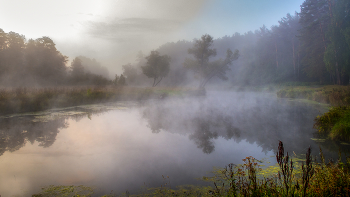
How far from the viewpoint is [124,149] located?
246 inches

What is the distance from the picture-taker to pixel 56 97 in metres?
14.5

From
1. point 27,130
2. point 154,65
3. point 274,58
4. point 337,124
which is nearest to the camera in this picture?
point 337,124

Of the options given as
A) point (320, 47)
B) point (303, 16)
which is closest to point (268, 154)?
point (320, 47)

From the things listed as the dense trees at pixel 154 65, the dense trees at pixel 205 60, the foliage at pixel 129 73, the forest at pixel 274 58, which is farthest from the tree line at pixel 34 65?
the foliage at pixel 129 73

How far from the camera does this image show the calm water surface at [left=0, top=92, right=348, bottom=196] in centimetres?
423

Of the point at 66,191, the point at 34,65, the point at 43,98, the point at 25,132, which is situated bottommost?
the point at 66,191

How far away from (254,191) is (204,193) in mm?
1305

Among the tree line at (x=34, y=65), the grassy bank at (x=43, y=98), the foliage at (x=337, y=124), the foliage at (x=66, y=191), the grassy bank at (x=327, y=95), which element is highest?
the tree line at (x=34, y=65)

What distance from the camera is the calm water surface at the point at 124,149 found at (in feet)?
13.9

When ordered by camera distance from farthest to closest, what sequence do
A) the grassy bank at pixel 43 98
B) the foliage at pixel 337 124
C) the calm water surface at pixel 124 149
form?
the grassy bank at pixel 43 98 → the foliage at pixel 337 124 → the calm water surface at pixel 124 149

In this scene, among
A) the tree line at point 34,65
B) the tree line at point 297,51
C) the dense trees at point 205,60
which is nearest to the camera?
the tree line at point 297,51

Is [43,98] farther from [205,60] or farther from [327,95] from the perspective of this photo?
[205,60]

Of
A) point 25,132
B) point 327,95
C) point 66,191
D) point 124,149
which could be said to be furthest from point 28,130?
point 327,95

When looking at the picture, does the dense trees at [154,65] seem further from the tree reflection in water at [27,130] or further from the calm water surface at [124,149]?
the calm water surface at [124,149]
